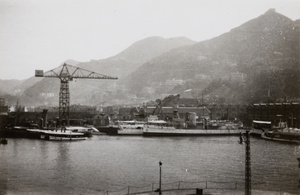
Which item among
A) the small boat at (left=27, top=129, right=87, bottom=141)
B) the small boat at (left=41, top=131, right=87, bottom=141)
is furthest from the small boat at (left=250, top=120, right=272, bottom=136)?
the small boat at (left=41, top=131, right=87, bottom=141)

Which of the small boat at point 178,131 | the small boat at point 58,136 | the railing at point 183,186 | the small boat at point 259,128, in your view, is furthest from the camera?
the small boat at point 178,131

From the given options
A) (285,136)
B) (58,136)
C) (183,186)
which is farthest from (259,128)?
(183,186)

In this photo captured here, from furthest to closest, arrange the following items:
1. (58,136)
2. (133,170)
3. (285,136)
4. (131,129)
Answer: (131,129) → (58,136) → (285,136) → (133,170)

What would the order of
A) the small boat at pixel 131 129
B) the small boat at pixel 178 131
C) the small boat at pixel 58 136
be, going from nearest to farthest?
1. the small boat at pixel 58 136
2. the small boat at pixel 178 131
3. the small boat at pixel 131 129

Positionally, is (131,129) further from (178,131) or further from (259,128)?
(259,128)

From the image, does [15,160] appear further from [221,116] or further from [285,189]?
[221,116]

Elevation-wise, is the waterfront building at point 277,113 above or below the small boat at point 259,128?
above

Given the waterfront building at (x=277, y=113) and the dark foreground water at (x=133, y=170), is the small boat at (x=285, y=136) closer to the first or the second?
the waterfront building at (x=277, y=113)

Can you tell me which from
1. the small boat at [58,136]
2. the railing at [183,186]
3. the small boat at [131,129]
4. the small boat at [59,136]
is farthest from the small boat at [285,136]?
the railing at [183,186]

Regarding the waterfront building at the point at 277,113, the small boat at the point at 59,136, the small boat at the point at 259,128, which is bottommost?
the small boat at the point at 59,136

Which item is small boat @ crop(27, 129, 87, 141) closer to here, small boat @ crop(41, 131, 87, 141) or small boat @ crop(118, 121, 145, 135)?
small boat @ crop(41, 131, 87, 141)
